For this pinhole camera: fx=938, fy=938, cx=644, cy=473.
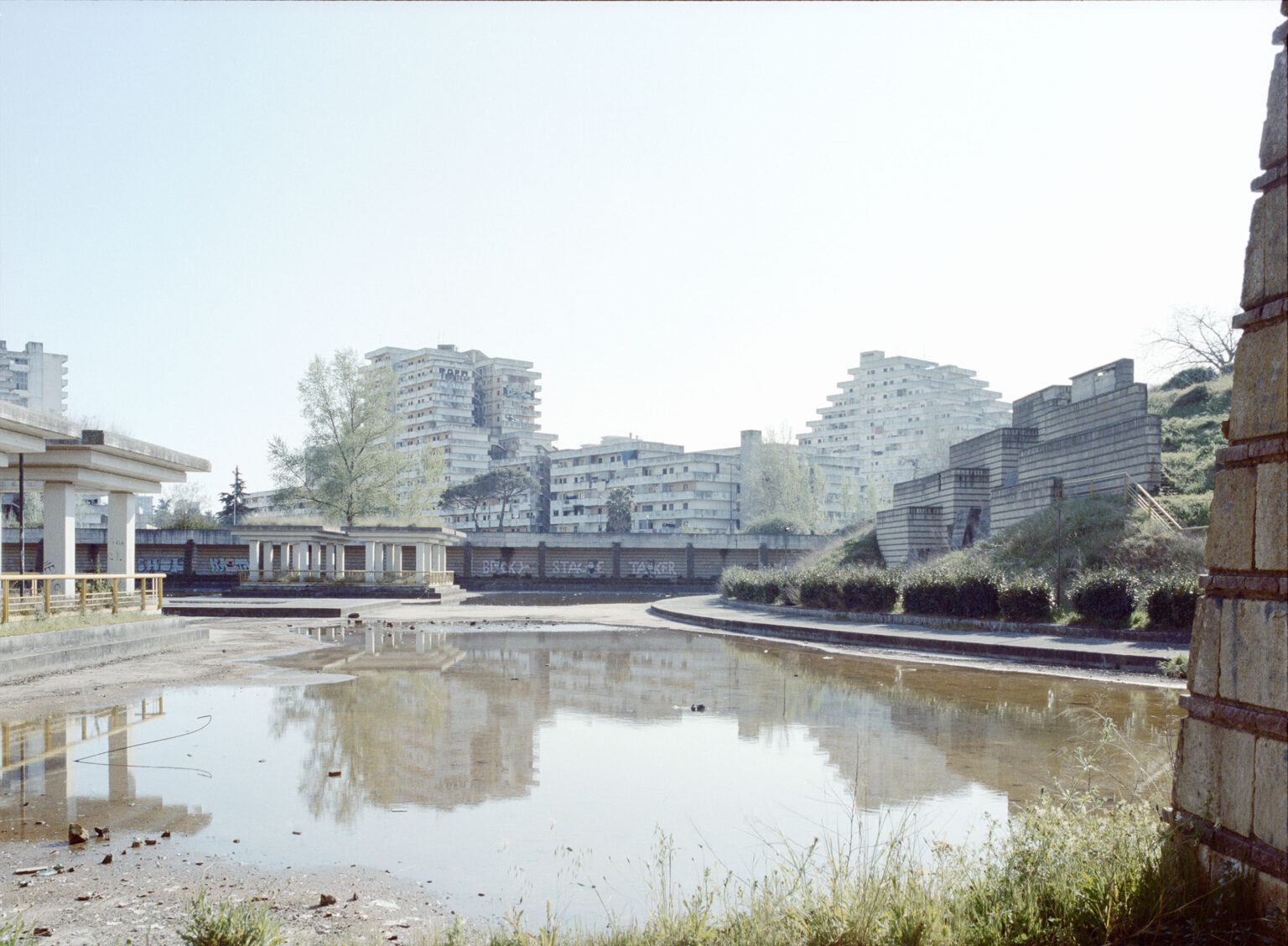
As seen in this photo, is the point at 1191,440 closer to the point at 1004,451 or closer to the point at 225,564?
the point at 1004,451

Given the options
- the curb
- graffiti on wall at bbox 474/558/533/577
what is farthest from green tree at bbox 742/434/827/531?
the curb

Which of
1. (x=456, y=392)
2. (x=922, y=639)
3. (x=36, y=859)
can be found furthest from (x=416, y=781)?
(x=456, y=392)

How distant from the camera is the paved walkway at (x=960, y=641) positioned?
13930 mm

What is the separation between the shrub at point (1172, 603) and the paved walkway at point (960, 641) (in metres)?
0.58

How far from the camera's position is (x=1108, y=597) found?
16609 mm

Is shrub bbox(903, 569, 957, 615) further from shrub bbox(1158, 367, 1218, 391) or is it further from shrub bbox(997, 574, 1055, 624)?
shrub bbox(1158, 367, 1218, 391)

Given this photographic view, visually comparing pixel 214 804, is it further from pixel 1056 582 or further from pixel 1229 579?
pixel 1056 582

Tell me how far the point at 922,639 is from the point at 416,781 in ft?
40.2

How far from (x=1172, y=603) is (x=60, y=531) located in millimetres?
20814

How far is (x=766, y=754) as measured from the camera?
816 cm

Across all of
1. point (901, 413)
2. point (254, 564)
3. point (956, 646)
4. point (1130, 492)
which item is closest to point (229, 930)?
point (956, 646)

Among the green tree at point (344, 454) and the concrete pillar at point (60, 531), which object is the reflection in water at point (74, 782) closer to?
the concrete pillar at point (60, 531)

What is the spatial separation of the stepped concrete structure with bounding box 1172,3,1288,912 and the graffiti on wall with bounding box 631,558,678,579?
54.1 meters

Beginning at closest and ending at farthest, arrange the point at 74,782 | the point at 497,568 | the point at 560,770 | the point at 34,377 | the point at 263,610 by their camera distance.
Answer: the point at 74,782, the point at 560,770, the point at 263,610, the point at 497,568, the point at 34,377
